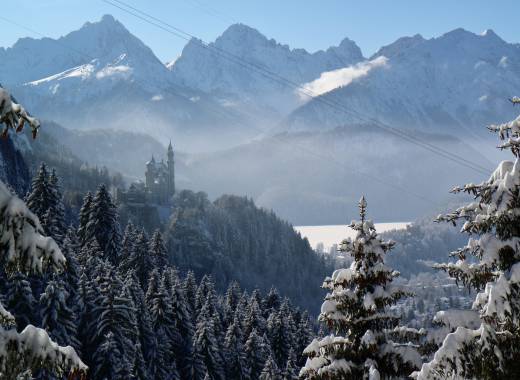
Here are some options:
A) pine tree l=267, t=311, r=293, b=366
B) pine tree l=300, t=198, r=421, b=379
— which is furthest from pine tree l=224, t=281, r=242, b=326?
pine tree l=300, t=198, r=421, b=379

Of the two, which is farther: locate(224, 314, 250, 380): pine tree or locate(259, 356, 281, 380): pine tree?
locate(224, 314, 250, 380): pine tree

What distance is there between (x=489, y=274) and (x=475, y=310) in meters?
0.71

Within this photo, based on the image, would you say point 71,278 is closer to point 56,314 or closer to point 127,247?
point 56,314

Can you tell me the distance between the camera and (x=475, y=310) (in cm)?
1070

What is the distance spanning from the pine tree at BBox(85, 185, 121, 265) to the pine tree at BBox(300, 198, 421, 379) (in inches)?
2356

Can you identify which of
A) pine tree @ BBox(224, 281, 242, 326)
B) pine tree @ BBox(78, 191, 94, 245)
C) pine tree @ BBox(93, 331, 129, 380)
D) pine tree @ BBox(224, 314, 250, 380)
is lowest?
pine tree @ BBox(224, 314, 250, 380)

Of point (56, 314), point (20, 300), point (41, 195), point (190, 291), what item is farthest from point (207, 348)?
point (41, 195)

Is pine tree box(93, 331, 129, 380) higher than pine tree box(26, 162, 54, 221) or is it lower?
lower

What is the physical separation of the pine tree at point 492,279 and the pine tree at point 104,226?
210 feet

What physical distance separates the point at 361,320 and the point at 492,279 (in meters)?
4.30

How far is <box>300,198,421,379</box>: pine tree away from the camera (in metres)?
13.9

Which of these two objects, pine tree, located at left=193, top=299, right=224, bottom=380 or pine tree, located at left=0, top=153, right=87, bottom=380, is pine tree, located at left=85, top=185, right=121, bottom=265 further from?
pine tree, located at left=0, top=153, right=87, bottom=380

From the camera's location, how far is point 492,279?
35.1 ft

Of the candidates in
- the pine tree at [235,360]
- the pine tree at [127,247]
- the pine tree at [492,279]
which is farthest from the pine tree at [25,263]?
the pine tree at [127,247]
